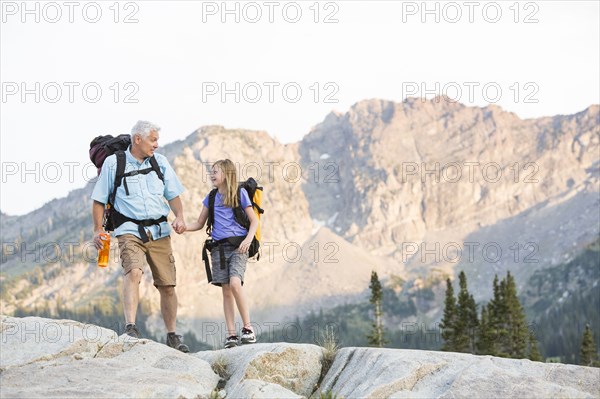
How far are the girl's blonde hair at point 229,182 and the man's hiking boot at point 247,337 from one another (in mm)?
2534

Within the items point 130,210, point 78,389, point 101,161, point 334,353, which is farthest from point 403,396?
point 101,161

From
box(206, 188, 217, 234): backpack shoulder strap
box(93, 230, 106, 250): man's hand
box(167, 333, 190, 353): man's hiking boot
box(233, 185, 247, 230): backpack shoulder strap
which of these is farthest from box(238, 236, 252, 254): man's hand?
box(93, 230, 106, 250): man's hand

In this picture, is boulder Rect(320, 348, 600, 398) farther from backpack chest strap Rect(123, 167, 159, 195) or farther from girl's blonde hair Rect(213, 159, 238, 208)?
backpack chest strap Rect(123, 167, 159, 195)

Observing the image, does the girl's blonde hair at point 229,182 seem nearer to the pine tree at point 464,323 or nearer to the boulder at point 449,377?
the boulder at point 449,377

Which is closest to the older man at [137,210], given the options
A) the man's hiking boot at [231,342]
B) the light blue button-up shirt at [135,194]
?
the light blue button-up shirt at [135,194]

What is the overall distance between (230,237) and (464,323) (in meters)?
65.6

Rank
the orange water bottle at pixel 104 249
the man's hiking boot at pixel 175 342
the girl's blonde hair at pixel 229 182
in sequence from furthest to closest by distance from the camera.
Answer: the girl's blonde hair at pixel 229 182 → the man's hiking boot at pixel 175 342 → the orange water bottle at pixel 104 249

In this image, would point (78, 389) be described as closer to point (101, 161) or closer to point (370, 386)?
point (370, 386)

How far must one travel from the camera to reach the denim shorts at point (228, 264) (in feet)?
46.9

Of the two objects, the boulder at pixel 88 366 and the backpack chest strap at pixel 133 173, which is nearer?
the boulder at pixel 88 366

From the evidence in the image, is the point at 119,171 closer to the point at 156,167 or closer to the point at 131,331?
the point at 156,167

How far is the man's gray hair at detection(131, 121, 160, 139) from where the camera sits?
13211mm

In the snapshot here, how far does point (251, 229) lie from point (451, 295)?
2590 inches

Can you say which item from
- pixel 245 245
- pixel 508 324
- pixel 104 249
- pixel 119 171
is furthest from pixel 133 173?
pixel 508 324
